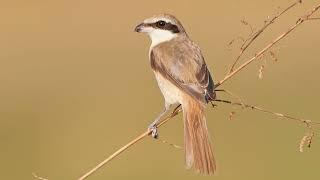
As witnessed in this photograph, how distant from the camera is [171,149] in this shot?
44.7ft

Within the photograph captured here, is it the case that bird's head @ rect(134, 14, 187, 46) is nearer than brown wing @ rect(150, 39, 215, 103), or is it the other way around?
brown wing @ rect(150, 39, 215, 103)

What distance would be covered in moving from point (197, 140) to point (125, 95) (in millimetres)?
11238

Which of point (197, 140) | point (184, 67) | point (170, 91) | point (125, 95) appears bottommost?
point (197, 140)

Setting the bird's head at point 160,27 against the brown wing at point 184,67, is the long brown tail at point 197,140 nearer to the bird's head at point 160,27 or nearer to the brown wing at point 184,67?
the brown wing at point 184,67

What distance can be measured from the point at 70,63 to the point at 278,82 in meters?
4.71

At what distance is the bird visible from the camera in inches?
215

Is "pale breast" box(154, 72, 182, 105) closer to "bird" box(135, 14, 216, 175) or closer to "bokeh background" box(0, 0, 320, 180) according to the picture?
"bird" box(135, 14, 216, 175)

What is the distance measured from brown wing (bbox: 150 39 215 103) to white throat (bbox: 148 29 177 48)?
80 mm

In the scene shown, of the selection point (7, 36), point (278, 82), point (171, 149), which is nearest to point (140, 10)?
point (7, 36)

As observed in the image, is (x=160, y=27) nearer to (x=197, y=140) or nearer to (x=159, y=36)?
(x=159, y=36)

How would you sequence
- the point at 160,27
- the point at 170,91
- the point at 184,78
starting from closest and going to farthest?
the point at 184,78 < the point at 170,91 < the point at 160,27

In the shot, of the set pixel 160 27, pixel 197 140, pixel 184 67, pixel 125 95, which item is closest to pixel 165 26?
pixel 160 27

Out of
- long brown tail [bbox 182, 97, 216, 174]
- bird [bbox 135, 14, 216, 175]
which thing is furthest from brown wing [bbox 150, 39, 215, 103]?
long brown tail [bbox 182, 97, 216, 174]

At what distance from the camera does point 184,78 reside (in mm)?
5758
